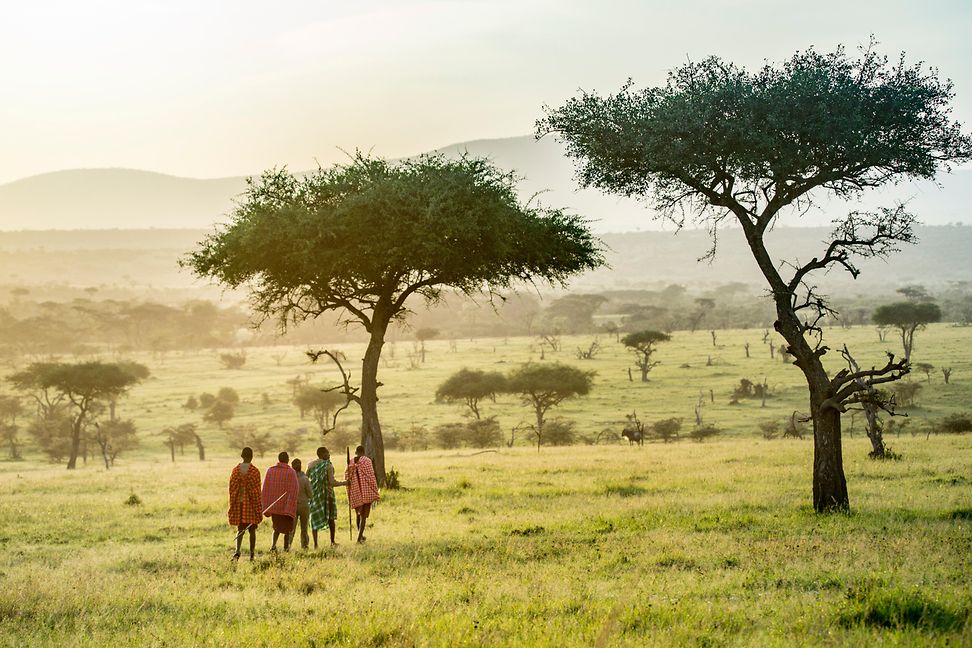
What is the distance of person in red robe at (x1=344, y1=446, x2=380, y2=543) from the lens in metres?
16.2

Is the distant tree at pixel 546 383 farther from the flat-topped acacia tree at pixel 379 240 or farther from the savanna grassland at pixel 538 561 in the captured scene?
the flat-topped acacia tree at pixel 379 240

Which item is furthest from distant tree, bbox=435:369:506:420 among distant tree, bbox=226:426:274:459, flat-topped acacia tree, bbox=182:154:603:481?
flat-topped acacia tree, bbox=182:154:603:481

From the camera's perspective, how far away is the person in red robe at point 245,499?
15.2m

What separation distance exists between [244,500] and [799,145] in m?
13.1

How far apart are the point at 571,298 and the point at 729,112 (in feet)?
415

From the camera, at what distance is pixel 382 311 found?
2584 centimetres

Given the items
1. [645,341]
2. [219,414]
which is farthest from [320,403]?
[645,341]

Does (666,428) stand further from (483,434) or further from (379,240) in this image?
(379,240)

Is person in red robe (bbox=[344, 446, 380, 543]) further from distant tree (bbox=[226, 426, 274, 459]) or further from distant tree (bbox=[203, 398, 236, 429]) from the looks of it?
distant tree (bbox=[203, 398, 236, 429])

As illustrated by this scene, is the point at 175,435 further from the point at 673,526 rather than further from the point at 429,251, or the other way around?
the point at 673,526

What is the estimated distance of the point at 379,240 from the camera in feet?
78.5

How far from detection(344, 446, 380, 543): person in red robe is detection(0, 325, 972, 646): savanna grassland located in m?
0.53

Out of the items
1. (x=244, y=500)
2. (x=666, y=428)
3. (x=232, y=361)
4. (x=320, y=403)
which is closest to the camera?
(x=244, y=500)

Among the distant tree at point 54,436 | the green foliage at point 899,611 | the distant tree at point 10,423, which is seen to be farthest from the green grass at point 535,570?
the distant tree at point 10,423
